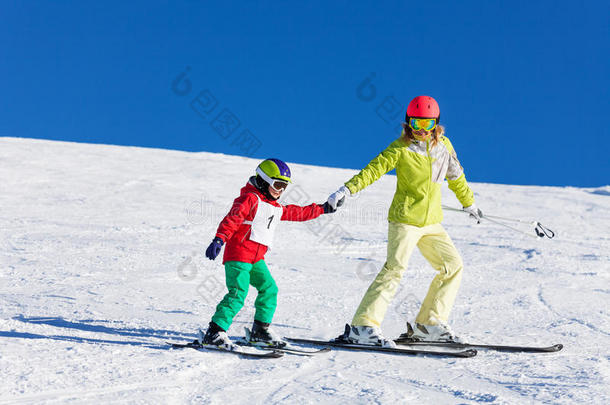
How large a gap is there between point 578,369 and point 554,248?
285 inches

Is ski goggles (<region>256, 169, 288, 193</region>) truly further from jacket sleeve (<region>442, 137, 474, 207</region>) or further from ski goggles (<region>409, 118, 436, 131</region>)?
jacket sleeve (<region>442, 137, 474, 207</region>)

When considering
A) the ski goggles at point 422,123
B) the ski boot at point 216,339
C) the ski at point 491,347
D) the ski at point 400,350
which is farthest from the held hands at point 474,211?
the ski boot at point 216,339

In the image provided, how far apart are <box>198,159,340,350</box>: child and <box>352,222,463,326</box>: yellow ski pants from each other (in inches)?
23.5

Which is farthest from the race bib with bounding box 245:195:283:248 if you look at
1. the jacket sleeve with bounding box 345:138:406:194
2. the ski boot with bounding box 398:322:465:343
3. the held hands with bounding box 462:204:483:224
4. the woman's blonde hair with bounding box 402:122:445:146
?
the held hands with bounding box 462:204:483:224

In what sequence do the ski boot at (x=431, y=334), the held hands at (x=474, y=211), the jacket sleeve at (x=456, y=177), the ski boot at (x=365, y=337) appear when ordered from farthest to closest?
1. the held hands at (x=474, y=211)
2. the jacket sleeve at (x=456, y=177)
3. the ski boot at (x=431, y=334)
4. the ski boot at (x=365, y=337)

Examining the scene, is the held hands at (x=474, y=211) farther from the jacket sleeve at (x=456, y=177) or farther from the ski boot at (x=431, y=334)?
the ski boot at (x=431, y=334)

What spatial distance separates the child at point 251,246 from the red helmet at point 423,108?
39.2 inches

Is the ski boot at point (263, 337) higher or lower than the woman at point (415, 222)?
lower

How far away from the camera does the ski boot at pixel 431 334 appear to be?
4.83 m

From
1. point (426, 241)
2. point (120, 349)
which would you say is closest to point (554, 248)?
point (426, 241)

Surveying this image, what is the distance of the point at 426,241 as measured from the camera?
4.92 m

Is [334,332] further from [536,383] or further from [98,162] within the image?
[98,162]

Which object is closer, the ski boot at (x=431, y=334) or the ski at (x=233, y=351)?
the ski at (x=233, y=351)

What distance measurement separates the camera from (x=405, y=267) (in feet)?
15.6
